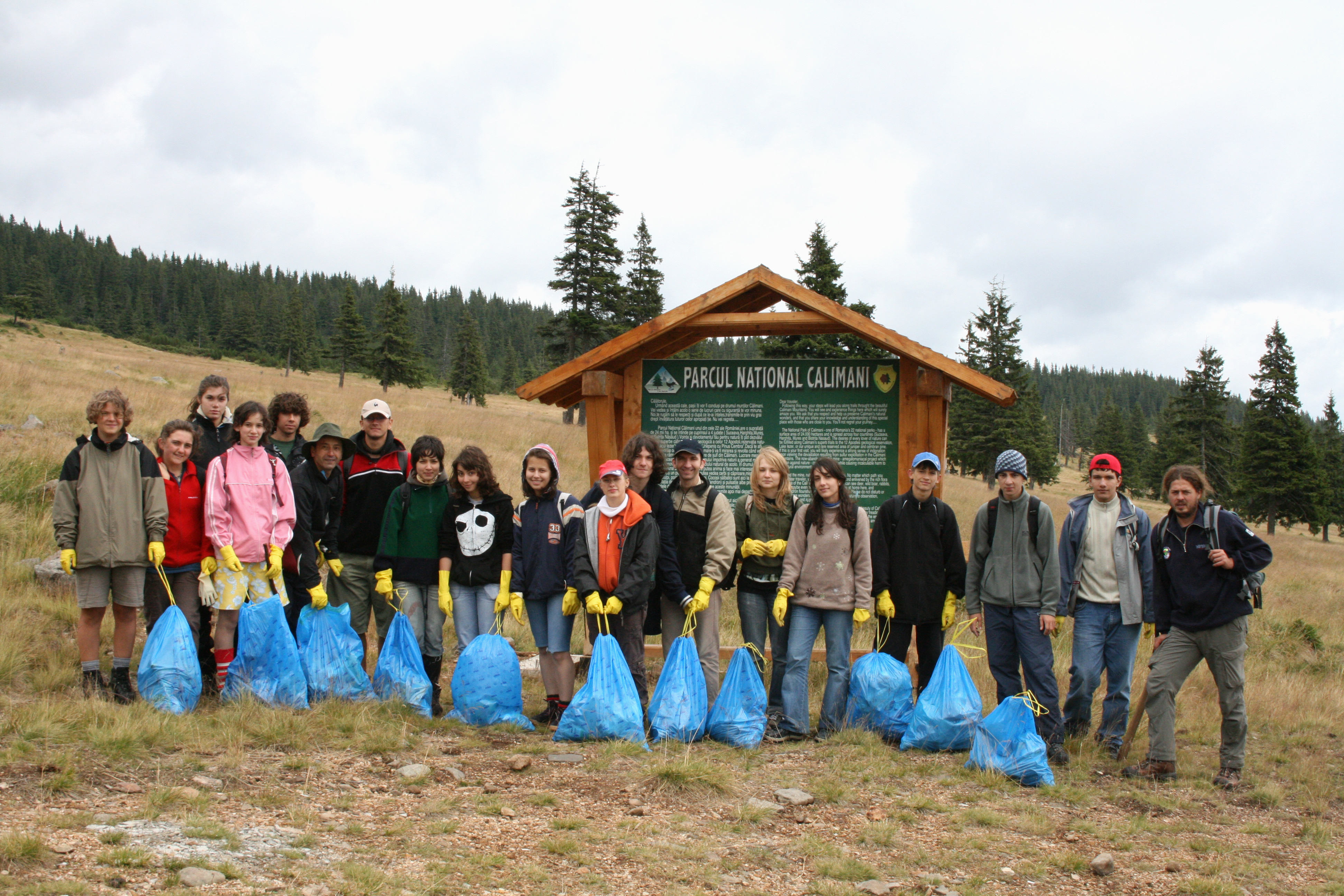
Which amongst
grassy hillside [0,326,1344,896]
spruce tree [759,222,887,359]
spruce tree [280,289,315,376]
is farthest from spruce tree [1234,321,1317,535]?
spruce tree [280,289,315,376]

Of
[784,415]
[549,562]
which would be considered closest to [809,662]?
[549,562]

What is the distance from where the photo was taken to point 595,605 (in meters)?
5.45

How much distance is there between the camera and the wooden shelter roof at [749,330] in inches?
265

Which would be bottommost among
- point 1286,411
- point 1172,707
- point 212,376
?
point 1172,707

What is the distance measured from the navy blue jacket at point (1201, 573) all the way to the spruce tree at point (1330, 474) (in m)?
36.8

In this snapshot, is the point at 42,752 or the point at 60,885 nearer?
the point at 60,885

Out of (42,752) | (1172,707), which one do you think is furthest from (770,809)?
(42,752)

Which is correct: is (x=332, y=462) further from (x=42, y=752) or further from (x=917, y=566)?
(x=917, y=566)

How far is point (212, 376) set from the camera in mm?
5773

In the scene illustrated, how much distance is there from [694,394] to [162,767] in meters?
4.52

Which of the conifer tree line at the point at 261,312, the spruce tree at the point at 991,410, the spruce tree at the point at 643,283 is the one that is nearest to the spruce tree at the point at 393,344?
the conifer tree line at the point at 261,312

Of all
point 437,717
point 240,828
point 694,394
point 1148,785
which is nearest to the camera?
point 240,828

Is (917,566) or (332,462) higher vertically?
(332,462)

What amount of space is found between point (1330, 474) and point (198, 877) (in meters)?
55.6
